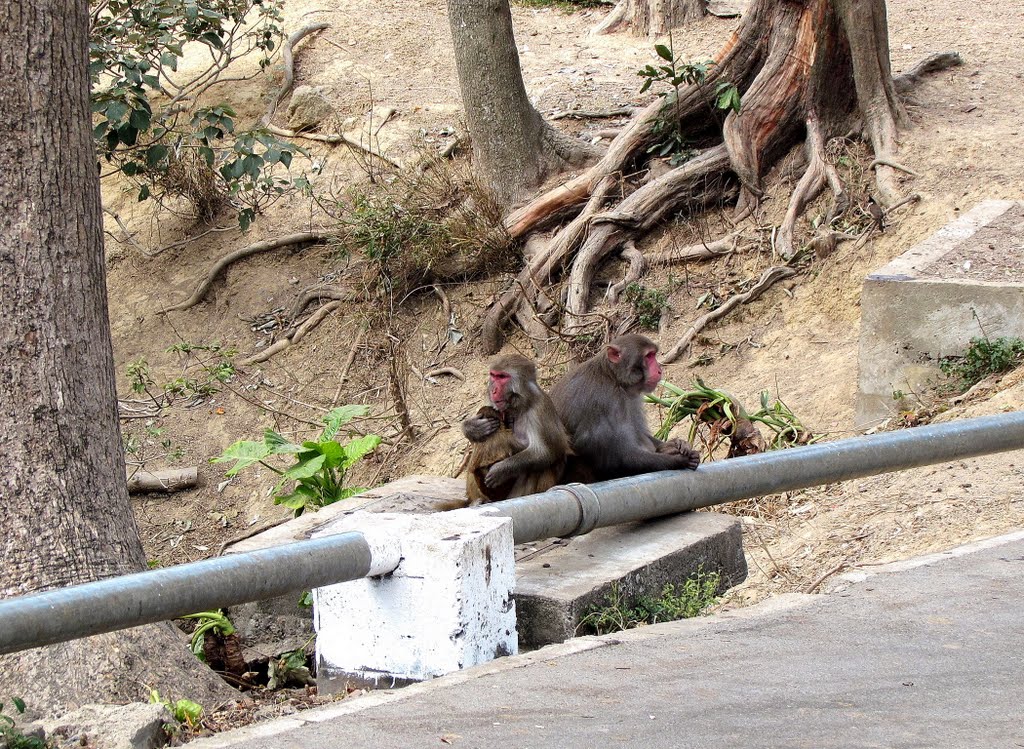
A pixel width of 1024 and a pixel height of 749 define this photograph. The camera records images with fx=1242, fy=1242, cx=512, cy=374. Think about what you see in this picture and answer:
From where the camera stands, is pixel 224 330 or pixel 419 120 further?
pixel 419 120

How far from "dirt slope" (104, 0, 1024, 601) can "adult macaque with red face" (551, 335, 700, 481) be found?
0.89m

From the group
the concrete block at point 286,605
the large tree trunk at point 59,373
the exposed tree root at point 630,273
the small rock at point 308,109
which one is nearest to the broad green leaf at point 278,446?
the concrete block at point 286,605

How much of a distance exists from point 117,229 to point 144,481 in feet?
13.7

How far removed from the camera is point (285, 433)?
11.8 meters

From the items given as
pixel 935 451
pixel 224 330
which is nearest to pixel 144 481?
pixel 224 330

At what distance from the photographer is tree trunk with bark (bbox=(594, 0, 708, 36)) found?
1509 cm

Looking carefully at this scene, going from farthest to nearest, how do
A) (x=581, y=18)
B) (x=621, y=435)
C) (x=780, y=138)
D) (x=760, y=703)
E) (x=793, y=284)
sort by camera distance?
(x=581, y=18) < (x=780, y=138) < (x=793, y=284) < (x=621, y=435) < (x=760, y=703)

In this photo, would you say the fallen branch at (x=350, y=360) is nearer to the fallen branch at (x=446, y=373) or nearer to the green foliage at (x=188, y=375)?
the fallen branch at (x=446, y=373)

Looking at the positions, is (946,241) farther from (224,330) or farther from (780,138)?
(224,330)

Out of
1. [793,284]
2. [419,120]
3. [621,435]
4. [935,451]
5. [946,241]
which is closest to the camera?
[935,451]

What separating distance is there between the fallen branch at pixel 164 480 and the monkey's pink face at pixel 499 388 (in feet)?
20.6

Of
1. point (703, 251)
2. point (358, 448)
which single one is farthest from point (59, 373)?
point (703, 251)

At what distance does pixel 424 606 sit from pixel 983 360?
5094 mm

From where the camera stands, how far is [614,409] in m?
6.33
